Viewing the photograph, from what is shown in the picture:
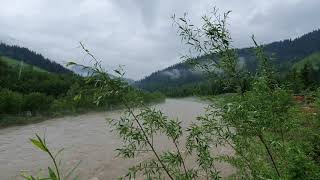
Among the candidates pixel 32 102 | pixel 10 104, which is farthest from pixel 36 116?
pixel 32 102

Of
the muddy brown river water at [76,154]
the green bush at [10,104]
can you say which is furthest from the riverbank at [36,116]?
the muddy brown river water at [76,154]

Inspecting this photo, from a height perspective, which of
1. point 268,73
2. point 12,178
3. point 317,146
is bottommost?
point 12,178

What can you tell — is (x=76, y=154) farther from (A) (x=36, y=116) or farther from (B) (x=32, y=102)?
(B) (x=32, y=102)

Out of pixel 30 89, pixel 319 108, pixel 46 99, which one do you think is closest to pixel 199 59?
pixel 319 108

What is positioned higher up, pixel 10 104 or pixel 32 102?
pixel 32 102

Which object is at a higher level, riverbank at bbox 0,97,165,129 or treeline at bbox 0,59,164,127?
treeline at bbox 0,59,164,127

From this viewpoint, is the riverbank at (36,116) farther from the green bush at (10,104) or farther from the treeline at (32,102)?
the green bush at (10,104)

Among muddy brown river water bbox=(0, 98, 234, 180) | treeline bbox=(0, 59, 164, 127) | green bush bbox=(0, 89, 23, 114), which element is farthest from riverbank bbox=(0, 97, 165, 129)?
muddy brown river water bbox=(0, 98, 234, 180)

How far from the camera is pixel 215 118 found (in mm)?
5008

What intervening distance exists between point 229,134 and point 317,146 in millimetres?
5268

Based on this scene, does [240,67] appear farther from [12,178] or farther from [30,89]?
[30,89]

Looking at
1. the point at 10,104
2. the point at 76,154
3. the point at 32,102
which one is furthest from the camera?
the point at 32,102

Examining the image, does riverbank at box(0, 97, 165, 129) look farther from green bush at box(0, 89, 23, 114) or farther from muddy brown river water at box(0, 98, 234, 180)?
muddy brown river water at box(0, 98, 234, 180)

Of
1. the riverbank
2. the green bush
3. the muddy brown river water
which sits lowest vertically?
the muddy brown river water
